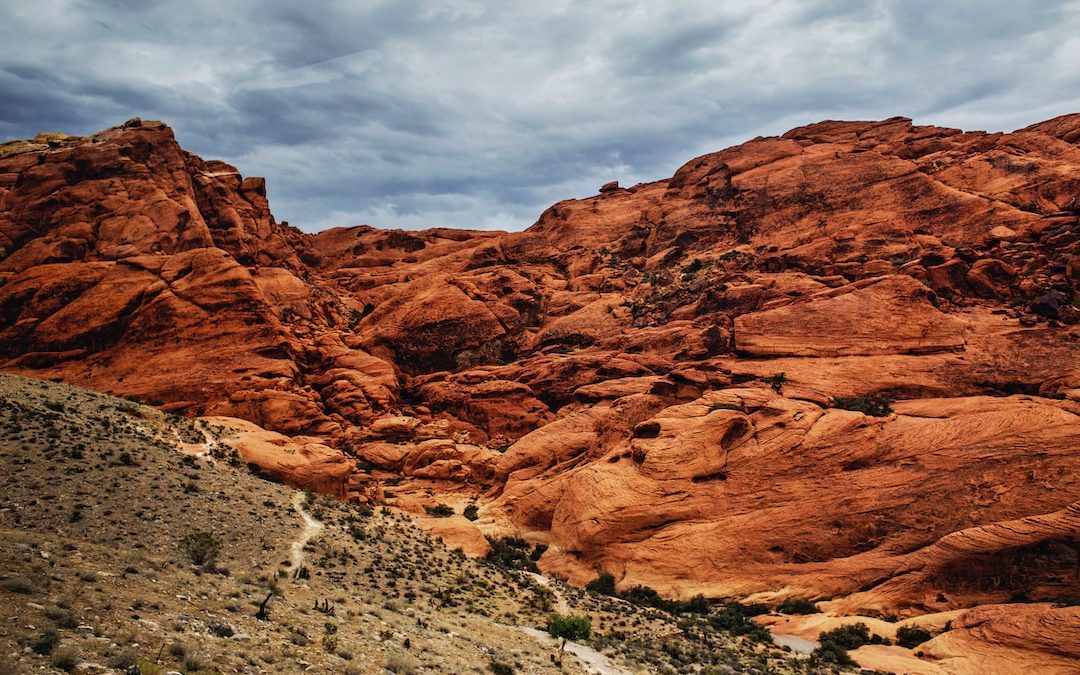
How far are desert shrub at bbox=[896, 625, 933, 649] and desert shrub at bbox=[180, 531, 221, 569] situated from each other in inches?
1001

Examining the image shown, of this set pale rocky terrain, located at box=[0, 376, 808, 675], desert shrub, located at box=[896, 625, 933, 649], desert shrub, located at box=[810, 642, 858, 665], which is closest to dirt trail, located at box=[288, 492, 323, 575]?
pale rocky terrain, located at box=[0, 376, 808, 675]

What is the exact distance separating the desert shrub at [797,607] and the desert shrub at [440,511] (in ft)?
69.7

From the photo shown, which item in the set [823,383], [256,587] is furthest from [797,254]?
[256,587]

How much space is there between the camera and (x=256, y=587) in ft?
60.4

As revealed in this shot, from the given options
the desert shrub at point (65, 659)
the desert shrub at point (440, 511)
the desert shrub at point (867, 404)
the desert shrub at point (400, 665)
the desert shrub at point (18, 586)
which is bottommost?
the desert shrub at point (440, 511)

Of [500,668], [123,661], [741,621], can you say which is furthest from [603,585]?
[123,661]

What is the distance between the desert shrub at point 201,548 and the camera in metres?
19.7

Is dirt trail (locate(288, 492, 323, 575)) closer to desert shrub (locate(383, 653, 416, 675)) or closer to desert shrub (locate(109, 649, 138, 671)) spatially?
desert shrub (locate(383, 653, 416, 675))

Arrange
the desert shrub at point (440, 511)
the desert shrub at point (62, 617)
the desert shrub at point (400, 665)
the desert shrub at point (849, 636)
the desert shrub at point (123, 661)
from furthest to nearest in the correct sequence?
the desert shrub at point (440, 511) → the desert shrub at point (849, 636) → the desert shrub at point (400, 665) → the desert shrub at point (62, 617) → the desert shrub at point (123, 661)

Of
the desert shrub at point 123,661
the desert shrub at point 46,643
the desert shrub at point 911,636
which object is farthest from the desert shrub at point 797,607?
the desert shrub at point 46,643

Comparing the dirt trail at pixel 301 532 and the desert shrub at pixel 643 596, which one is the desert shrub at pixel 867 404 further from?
the dirt trail at pixel 301 532

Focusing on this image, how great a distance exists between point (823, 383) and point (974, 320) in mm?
10978

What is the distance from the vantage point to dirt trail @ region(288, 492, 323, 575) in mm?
24188

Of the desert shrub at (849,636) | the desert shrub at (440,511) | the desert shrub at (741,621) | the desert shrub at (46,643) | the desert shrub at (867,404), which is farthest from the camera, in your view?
the desert shrub at (440,511)
